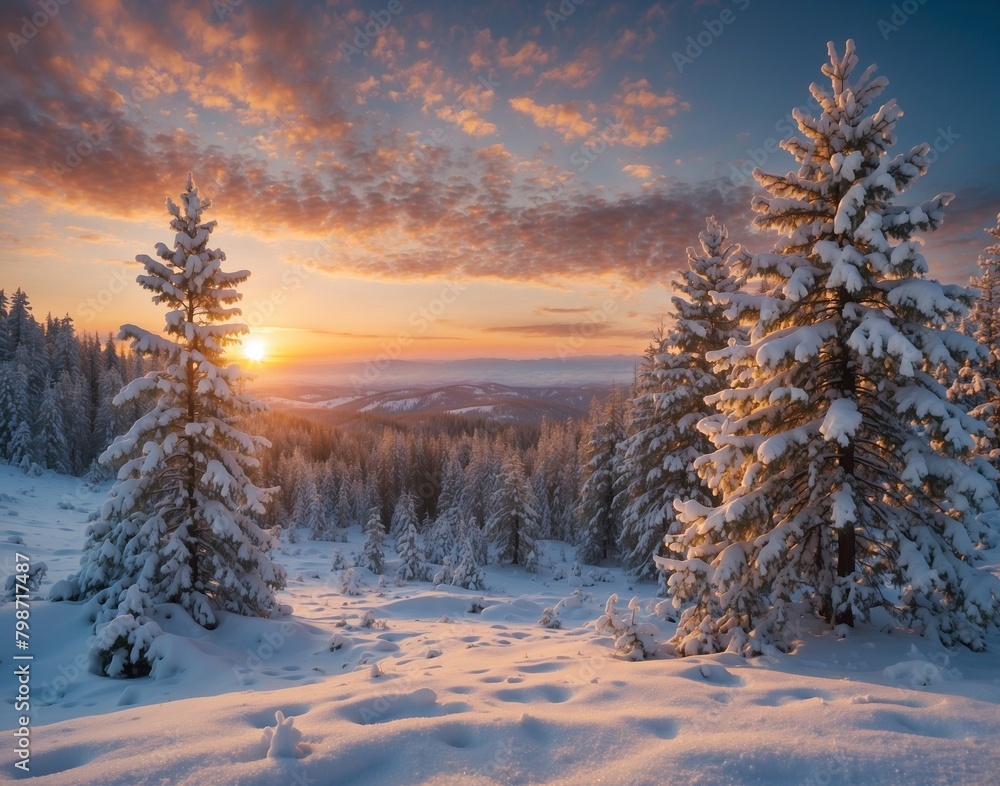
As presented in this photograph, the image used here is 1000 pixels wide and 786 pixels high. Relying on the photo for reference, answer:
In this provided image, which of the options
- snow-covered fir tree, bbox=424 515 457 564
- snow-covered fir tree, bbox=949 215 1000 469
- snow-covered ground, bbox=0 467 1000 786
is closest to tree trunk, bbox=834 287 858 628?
snow-covered ground, bbox=0 467 1000 786

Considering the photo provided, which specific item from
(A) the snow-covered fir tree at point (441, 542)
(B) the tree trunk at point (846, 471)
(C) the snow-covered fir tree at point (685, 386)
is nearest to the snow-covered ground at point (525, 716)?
(B) the tree trunk at point (846, 471)

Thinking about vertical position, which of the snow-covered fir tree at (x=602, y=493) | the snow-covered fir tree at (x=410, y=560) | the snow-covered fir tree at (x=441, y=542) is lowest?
the snow-covered fir tree at (x=441, y=542)

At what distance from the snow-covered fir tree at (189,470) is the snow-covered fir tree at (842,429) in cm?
1094

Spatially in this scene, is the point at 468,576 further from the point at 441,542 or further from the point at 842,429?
the point at 842,429

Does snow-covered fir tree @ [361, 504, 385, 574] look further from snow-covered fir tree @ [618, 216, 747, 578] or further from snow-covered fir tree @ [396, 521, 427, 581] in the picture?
snow-covered fir tree @ [618, 216, 747, 578]

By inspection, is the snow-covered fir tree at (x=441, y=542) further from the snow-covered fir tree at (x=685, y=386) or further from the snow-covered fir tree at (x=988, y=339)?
the snow-covered fir tree at (x=988, y=339)

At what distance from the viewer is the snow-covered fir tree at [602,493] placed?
32.7 meters

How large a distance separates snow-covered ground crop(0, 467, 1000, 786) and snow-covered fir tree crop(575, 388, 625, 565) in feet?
73.7

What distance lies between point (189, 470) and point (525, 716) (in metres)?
11.8

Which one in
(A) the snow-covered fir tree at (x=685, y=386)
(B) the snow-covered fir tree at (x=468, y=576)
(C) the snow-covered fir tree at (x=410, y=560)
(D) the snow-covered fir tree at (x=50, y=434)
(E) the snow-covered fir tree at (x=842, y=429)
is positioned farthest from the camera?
(D) the snow-covered fir tree at (x=50, y=434)

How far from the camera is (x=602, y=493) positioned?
3288 centimetres

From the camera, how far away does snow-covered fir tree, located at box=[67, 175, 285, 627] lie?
11.9 metres

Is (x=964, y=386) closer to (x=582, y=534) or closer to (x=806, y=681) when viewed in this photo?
(x=582, y=534)

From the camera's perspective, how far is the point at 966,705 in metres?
5.03
